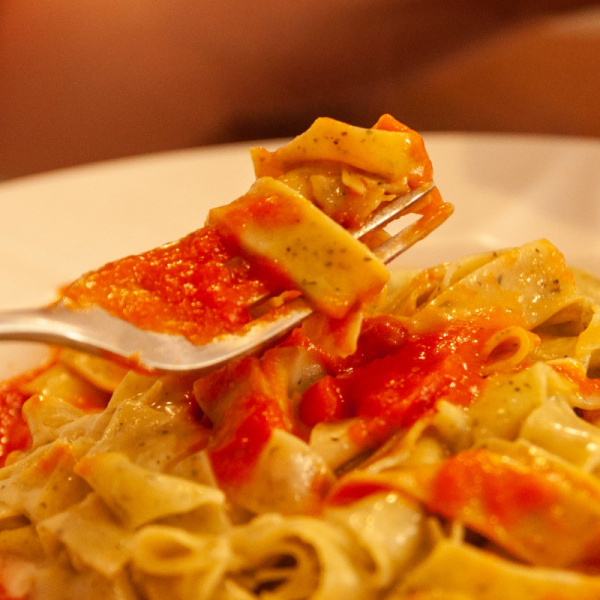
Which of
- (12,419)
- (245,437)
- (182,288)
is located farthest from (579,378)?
(12,419)

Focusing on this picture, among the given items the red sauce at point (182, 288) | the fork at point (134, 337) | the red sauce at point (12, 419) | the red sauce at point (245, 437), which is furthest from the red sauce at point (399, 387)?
the red sauce at point (12, 419)

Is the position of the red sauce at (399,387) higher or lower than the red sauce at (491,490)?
higher

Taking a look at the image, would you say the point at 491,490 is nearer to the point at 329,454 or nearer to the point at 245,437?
the point at 329,454

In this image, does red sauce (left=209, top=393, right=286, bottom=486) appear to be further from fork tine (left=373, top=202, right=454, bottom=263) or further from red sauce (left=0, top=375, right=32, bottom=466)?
red sauce (left=0, top=375, right=32, bottom=466)

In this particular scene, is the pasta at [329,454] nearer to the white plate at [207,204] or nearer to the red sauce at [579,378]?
the red sauce at [579,378]

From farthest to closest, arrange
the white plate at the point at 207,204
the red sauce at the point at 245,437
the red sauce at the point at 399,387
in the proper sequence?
the white plate at the point at 207,204 → the red sauce at the point at 399,387 → the red sauce at the point at 245,437

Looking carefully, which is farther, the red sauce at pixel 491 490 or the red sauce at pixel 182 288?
the red sauce at pixel 182 288

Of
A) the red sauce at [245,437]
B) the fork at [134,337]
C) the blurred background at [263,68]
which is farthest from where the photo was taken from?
the blurred background at [263,68]
